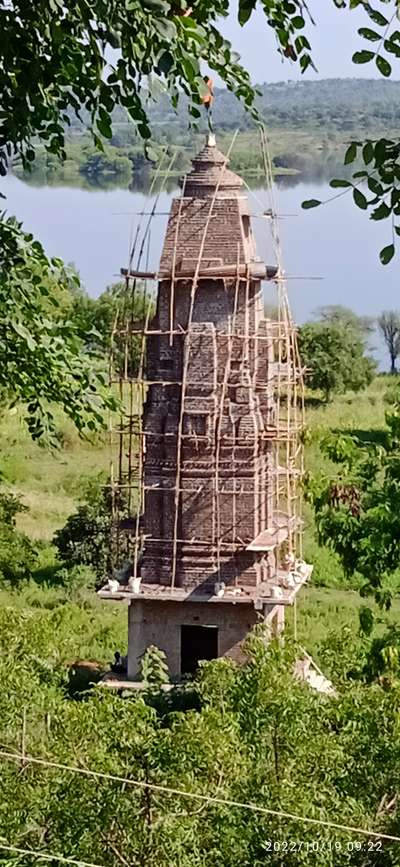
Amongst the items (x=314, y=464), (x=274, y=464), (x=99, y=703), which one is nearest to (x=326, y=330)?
(x=314, y=464)

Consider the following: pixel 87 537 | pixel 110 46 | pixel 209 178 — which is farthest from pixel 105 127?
pixel 87 537

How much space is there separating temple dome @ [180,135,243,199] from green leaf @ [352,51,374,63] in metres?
9.45

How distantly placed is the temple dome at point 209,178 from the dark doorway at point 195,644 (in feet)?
11.4

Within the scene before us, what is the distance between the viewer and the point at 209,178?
11.8 m

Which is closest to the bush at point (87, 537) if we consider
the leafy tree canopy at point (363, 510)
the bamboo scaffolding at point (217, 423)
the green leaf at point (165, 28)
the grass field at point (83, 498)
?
the grass field at point (83, 498)

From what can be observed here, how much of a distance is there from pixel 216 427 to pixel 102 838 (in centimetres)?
637

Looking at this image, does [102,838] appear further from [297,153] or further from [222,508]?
[297,153]

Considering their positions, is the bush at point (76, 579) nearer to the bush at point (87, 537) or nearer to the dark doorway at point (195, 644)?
the bush at point (87, 537)

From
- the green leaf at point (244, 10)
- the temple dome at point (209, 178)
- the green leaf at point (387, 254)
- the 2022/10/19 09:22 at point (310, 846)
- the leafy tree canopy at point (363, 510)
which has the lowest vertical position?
the 2022/10/19 09:22 at point (310, 846)

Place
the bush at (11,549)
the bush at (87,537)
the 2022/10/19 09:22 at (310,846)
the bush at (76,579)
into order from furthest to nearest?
the bush at (87,537) → the bush at (76,579) → the bush at (11,549) → the 2022/10/19 09:22 at (310,846)

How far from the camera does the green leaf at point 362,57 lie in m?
2.38

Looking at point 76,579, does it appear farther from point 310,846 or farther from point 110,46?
point 110,46

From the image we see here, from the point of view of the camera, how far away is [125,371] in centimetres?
1199

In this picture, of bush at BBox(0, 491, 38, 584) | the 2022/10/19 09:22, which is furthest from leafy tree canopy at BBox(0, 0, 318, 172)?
bush at BBox(0, 491, 38, 584)
